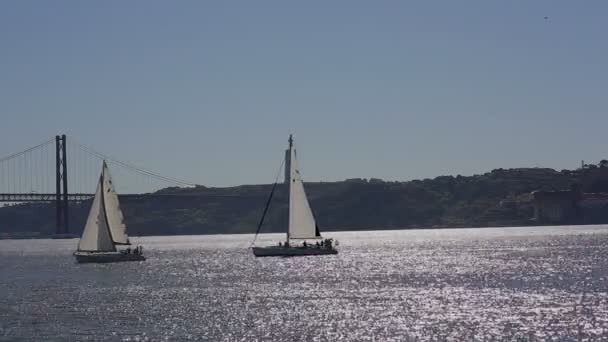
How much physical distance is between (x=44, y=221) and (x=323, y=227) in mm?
47067

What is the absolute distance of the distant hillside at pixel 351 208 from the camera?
166 m

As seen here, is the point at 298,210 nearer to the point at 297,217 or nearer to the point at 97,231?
the point at 297,217

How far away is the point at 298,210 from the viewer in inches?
2776

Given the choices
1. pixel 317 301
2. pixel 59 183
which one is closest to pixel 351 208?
pixel 59 183

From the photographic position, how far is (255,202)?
16050 cm

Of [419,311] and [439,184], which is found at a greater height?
[439,184]

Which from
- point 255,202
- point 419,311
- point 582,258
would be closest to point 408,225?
point 255,202

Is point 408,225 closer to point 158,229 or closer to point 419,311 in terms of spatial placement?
point 158,229

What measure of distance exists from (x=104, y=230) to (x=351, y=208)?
102365 millimetres

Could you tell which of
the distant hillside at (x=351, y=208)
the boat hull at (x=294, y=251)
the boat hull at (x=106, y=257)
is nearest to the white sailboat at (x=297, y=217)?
the boat hull at (x=294, y=251)

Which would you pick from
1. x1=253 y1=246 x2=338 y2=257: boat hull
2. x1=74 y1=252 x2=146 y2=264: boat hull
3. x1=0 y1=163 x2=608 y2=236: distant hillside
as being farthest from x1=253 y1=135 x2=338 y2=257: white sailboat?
x1=0 y1=163 x2=608 y2=236: distant hillside

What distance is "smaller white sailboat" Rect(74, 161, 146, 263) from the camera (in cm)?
7256

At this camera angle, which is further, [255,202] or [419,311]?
[255,202]

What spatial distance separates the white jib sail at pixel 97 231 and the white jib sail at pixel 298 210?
1138cm
